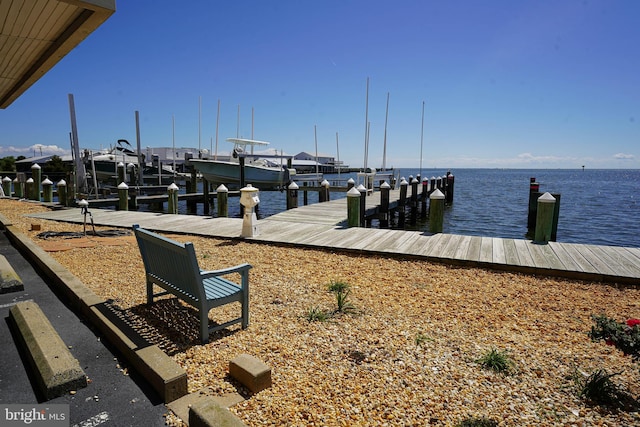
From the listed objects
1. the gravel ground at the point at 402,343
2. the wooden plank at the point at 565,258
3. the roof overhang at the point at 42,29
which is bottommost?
the gravel ground at the point at 402,343

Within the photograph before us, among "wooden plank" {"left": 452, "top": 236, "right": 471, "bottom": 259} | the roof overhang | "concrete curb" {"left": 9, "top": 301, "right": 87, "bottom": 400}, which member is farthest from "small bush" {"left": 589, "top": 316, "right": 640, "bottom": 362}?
the roof overhang

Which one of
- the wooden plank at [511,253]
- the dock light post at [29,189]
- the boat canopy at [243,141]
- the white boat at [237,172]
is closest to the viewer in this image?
the wooden plank at [511,253]

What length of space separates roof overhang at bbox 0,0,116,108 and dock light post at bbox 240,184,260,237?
151 inches

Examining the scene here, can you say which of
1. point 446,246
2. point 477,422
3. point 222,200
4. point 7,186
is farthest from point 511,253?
point 7,186

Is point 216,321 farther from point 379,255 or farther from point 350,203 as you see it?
point 350,203

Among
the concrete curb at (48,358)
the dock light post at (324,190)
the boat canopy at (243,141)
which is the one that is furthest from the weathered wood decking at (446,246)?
the boat canopy at (243,141)

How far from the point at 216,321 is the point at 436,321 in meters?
2.28

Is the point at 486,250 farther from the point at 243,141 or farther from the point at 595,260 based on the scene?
the point at 243,141

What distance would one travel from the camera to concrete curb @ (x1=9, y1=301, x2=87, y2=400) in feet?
8.03

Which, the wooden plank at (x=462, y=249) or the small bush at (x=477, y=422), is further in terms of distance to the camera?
the wooden plank at (x=462, y=249)

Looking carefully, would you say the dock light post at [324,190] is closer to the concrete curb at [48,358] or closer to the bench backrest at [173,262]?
the bench backrest at [173,262]

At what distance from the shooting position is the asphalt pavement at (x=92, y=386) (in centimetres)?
229

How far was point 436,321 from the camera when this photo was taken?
385 centimetres

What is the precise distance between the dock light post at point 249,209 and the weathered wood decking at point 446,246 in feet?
0.73
